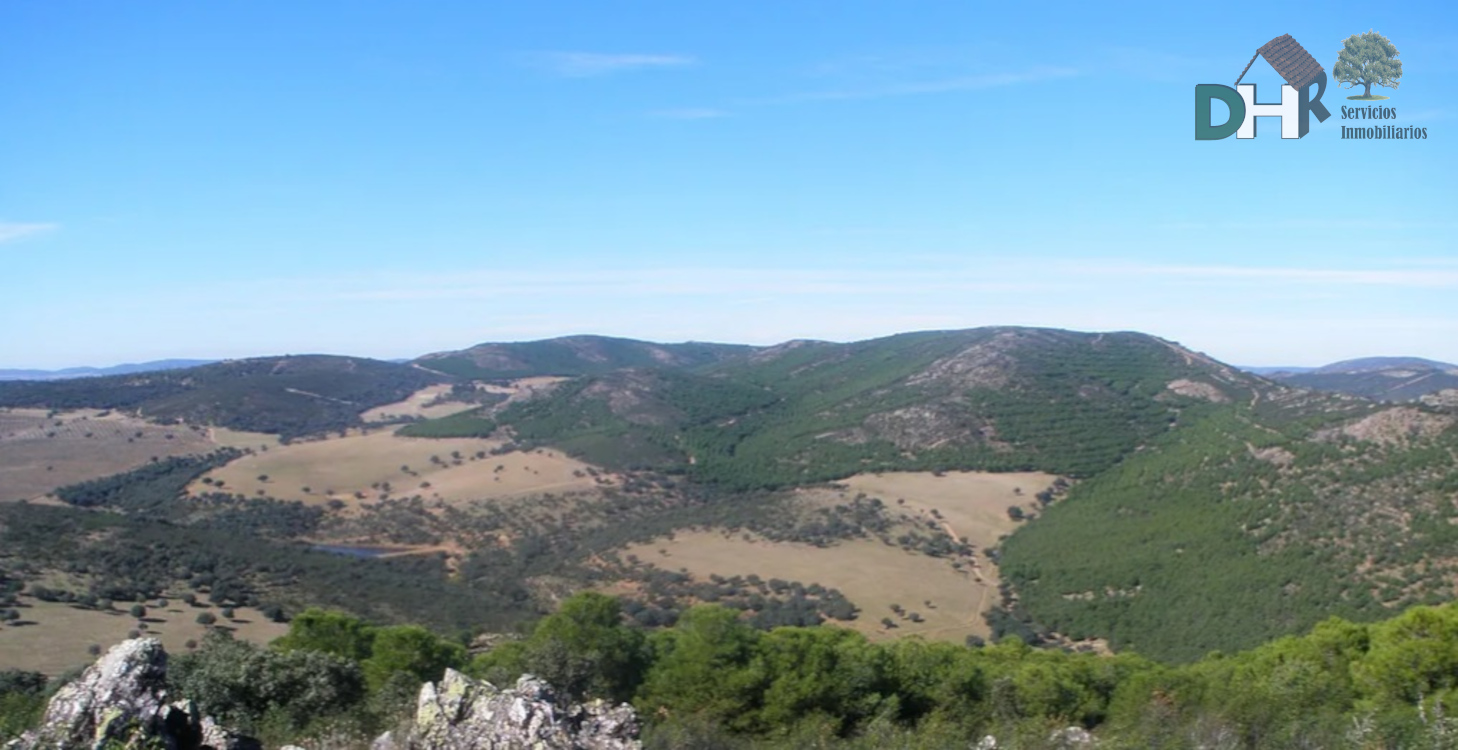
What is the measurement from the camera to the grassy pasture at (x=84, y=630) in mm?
24172

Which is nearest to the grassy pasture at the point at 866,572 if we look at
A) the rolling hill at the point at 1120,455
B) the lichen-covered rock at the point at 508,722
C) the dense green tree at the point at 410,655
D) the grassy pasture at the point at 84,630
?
the rolling hill at the point at 1120,455

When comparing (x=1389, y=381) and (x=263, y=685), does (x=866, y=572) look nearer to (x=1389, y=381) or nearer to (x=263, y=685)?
(x=263, y=685)

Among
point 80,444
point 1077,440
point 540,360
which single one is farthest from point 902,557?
point 540,360

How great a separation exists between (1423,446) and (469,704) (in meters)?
46.9

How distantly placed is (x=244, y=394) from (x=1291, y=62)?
107m

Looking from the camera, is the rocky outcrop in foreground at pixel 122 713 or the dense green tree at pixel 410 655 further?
the dense green tree at pixel 410 655

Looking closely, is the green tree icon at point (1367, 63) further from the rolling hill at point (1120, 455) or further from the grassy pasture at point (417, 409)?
the grassy pasture at point (417, 409)

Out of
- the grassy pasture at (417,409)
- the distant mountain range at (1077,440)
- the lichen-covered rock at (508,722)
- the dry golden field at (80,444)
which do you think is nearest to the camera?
the lichen-covered rock at (508,722)

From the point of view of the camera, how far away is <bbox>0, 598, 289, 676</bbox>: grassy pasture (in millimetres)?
24172

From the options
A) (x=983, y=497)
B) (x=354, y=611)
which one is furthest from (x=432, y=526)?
(x=983, y=497)

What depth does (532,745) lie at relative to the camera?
9781 millimetres

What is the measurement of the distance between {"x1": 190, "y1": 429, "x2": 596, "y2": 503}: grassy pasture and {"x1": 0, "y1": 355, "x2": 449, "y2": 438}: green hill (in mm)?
14860

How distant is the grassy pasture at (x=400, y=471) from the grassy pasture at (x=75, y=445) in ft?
26.5

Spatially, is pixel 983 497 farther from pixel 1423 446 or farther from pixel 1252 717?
pixel 1252 717
